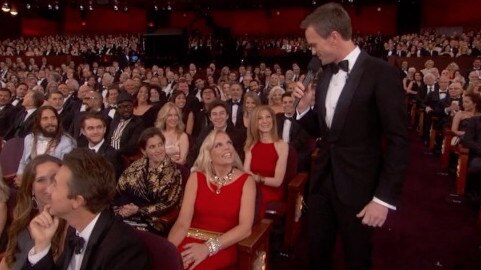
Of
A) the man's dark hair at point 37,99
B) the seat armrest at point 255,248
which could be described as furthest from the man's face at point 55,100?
the seat armrest at point 255,248

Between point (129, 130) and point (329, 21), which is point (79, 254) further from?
point (129, 130)

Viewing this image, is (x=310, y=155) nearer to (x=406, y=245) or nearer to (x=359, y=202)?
(x=406, y=245)

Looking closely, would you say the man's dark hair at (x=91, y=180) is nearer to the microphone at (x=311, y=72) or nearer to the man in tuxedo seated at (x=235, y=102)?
the microphone at (x=311, y=72)

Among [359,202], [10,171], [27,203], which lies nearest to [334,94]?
[359,202]

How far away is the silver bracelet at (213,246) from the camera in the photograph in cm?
250

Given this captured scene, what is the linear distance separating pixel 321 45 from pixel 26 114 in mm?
4931

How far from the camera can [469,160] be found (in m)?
5.10

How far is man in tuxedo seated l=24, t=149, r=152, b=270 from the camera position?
1665mm

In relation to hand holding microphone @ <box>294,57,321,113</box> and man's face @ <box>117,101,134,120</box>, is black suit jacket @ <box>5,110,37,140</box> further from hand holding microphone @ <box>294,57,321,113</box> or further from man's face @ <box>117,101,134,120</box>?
hand holding microphone @ <box>294,57,321,113</box>

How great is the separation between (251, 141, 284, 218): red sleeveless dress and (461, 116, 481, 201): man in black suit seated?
2.25 metres

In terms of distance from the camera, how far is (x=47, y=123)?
4.02m

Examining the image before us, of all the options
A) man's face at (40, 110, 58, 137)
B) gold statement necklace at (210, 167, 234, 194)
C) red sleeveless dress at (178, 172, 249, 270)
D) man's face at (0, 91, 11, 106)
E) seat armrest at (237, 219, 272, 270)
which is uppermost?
man's face at (0, 91, 11, 106)

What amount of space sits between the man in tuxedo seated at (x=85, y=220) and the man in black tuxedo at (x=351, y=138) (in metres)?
0.84

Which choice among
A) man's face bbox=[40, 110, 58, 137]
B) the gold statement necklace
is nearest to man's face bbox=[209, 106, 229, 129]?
man's face bbox=[40, 110, 58, 137]
